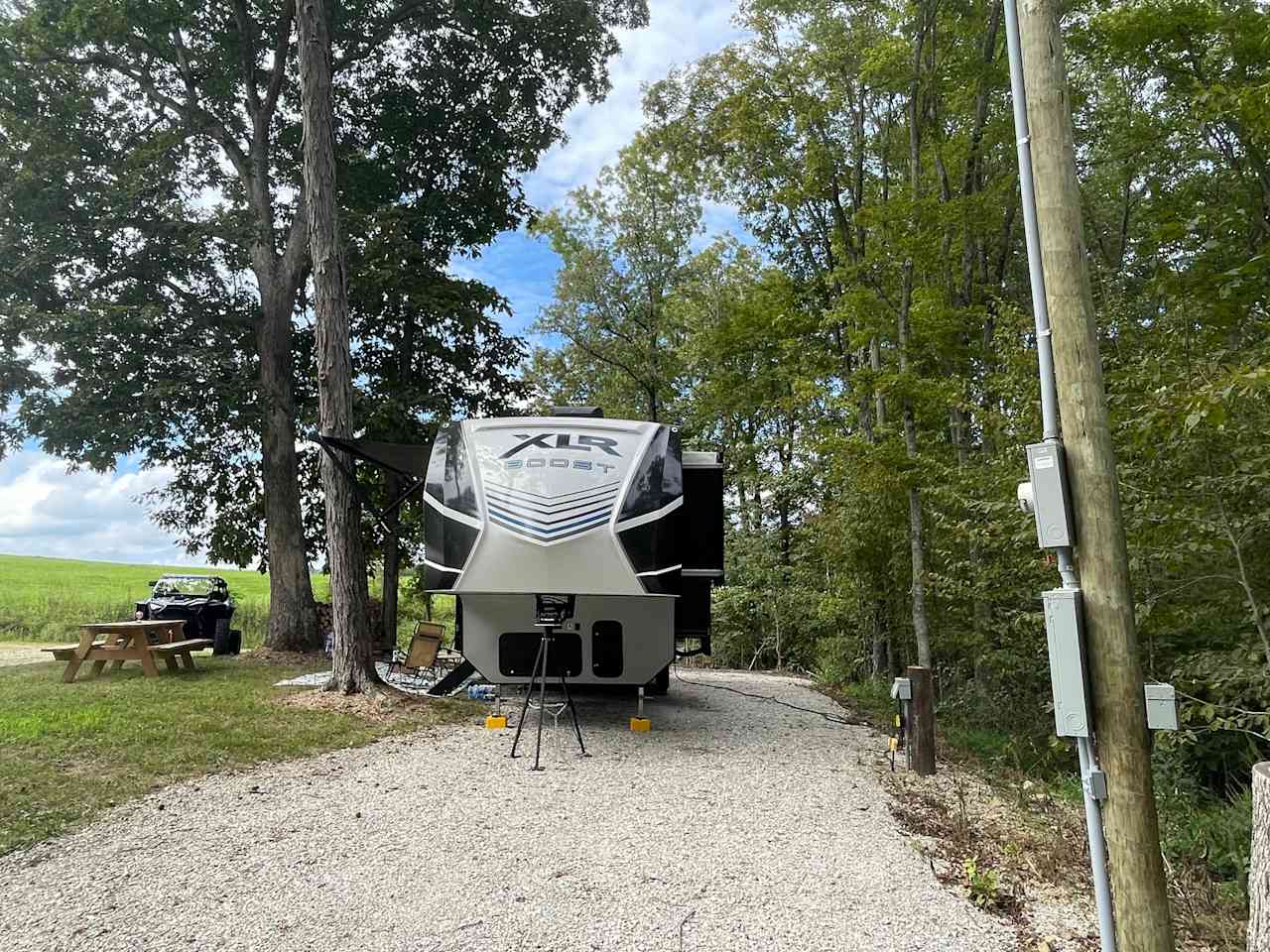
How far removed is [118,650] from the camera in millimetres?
10422

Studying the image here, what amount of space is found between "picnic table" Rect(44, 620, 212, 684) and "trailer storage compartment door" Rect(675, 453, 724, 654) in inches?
279

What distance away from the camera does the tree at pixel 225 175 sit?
42.7 feet

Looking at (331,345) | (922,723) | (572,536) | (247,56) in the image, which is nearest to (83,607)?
(247,56)

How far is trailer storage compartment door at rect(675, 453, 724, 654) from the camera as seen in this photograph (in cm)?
807

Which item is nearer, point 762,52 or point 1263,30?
point 1263,30

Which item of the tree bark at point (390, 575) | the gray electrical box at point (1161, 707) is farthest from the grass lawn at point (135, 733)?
the gray electrical box at point (1161, 707)

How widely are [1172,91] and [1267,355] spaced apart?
216 inches

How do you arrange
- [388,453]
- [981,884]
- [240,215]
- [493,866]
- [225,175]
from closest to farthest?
[981,884] → [493,866] → [388,453] → [240,215] → [225,175]

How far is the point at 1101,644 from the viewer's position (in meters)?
2.99

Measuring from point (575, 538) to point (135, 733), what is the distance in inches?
163

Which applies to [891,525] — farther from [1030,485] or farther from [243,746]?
[243,746]

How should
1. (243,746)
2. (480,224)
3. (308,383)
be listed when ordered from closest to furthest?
(243,746), (308,383), (480,224)

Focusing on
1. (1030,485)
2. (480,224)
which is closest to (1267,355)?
(1030,485)

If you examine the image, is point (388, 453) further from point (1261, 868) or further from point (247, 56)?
point (247, 56)
